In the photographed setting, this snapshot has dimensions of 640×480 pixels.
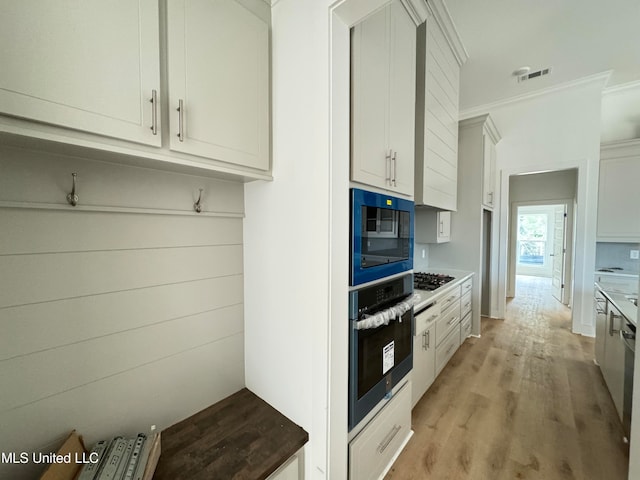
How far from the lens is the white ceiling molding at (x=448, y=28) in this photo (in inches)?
82.9

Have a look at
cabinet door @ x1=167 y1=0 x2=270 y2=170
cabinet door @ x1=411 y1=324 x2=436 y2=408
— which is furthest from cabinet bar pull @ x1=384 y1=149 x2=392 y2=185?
cabinet door @ x1=411 y1=324 x2=436 y2=408

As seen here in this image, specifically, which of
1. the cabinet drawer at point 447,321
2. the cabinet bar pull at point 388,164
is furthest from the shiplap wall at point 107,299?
the cabinet drawer at point 447,321

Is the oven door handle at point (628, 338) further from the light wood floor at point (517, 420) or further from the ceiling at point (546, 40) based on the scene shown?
the ceiling at point (546, 40)

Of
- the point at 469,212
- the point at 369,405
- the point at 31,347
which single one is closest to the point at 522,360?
the point at 469,212

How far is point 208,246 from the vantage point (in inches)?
50.8

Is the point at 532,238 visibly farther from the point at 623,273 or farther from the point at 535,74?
the point at 535,74

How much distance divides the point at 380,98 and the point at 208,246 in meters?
1.18

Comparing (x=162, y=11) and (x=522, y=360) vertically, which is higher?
(x=162, y=11)

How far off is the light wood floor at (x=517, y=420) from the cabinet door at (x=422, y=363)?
7.4 inches

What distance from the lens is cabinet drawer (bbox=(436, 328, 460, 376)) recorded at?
237cm

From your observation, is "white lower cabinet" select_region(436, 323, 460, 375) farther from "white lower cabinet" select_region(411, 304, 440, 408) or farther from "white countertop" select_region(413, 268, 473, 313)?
"white countertop" select_region(413, 268, 473, 313)

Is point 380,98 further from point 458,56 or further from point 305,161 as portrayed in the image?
point 458,56

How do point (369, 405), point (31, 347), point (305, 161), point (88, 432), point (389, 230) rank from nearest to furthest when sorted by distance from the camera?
point (31, 347)
point (88, 432)
point (305, 161)
point (369, 405)
point (389, 230)

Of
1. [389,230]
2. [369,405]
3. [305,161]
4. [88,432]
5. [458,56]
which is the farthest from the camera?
[458,56]
